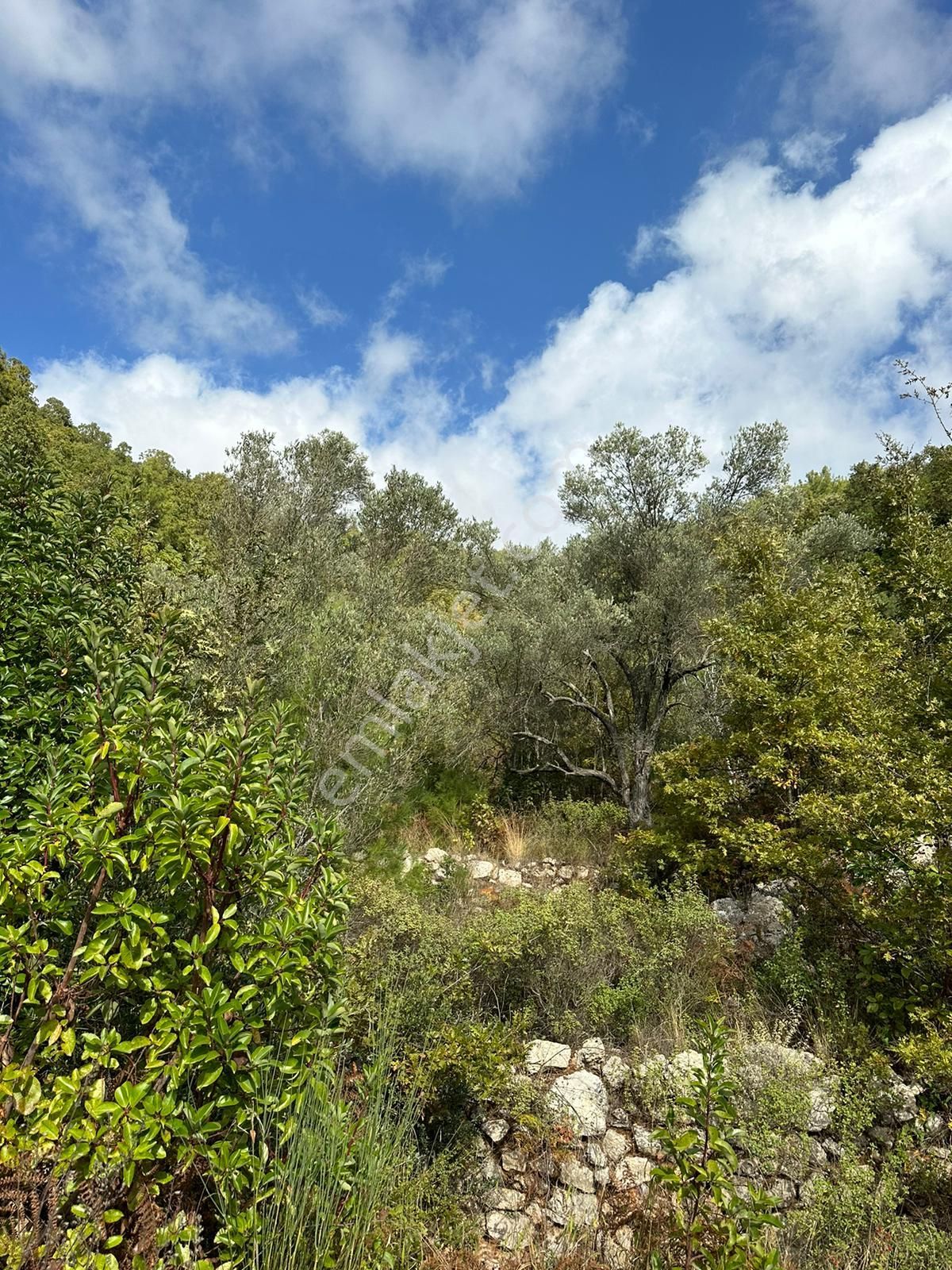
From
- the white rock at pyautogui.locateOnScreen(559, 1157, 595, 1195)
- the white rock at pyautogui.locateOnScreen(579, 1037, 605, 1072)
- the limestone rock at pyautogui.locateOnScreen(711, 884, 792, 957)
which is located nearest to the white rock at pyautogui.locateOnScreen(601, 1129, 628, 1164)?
the white rock at pyautogui.locateOnScreen(559, 1157, 595, 1195)

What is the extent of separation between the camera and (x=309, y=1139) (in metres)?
2.65

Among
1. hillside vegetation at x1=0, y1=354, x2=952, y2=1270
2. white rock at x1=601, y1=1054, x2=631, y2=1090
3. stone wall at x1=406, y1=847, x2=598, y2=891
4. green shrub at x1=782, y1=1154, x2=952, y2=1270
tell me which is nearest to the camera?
hillside vegetation at x1=0, y1=354, x2=952, y2=1270

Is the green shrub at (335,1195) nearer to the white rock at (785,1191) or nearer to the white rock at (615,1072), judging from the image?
the white rock at (615,1072)

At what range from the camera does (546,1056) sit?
4391mm

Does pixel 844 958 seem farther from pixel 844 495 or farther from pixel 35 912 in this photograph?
pixel 844 495

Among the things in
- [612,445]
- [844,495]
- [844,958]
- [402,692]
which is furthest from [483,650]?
[844,495]

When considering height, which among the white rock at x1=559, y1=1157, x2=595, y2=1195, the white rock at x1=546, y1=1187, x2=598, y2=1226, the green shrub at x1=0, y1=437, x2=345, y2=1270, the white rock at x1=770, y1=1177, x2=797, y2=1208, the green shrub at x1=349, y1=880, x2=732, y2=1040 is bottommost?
the white rock at x1=770, y1=1177, x2=797, y2=1208

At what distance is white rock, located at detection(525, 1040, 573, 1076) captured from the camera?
428 centimetres

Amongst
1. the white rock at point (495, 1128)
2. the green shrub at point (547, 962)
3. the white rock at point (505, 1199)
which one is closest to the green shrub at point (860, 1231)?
the green shrub at point (547, 962)

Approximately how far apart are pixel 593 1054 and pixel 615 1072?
20 cm

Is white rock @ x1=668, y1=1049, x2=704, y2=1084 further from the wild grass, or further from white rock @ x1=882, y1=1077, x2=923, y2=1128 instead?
the wild grass

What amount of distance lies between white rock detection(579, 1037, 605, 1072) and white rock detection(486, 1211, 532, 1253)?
3.52 feet

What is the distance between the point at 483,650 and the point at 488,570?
15.6 feet

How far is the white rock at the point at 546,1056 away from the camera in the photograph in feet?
14.0
